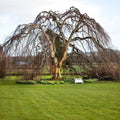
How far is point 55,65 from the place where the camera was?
1798 cm

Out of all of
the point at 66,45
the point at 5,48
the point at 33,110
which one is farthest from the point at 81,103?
the point at 66,45

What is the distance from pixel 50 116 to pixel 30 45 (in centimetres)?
966

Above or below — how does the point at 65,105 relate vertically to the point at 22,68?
below

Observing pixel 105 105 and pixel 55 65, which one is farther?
pixel 55 65

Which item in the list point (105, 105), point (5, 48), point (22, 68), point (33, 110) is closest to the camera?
point (33, 110)

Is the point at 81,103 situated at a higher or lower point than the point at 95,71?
lower

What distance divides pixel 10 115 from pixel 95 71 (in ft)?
40.6

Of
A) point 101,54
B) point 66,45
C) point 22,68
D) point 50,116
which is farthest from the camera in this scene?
point 66,45

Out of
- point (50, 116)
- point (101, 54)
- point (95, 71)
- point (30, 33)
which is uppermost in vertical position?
point (30, 33)

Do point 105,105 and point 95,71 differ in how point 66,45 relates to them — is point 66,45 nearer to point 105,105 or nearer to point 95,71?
point 95,71

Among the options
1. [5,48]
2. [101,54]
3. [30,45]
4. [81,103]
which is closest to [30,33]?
[30,45]

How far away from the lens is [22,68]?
14438 millimetres

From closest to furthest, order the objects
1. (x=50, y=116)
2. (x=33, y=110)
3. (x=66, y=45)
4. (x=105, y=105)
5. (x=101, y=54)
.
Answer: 1. (x=50, y=116)
2. (x=33, y=110)
3. (x=105, y=105)
4. (x=101, y=54)
5. (x=66, y=45)

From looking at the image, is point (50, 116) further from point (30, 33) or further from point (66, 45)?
point (66, 45)
